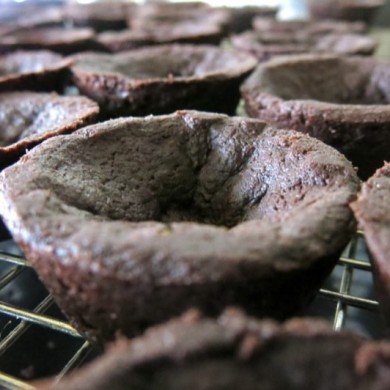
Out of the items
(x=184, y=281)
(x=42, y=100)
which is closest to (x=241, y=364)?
(x=184, y=281)

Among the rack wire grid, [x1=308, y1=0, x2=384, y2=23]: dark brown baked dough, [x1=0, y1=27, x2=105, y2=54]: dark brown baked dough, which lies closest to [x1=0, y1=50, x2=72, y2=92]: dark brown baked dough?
[x1=0, y1=27, x2=105, y2=54]: dark brown baked dough

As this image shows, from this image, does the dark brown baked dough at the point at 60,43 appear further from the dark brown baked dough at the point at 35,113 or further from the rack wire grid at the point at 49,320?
the rack wire grid at the point at 49,320

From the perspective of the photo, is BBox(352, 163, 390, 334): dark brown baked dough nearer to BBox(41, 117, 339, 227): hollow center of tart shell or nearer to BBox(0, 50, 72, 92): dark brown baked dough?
BBox(41, 117, 339, 227): hollow center of tart shell

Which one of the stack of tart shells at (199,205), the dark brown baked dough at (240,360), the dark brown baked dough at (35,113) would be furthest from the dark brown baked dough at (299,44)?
the dark brown baked dough at (240,360)

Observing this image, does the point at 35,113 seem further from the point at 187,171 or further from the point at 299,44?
the point at 299,44

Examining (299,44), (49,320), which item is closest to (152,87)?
(49,320)
